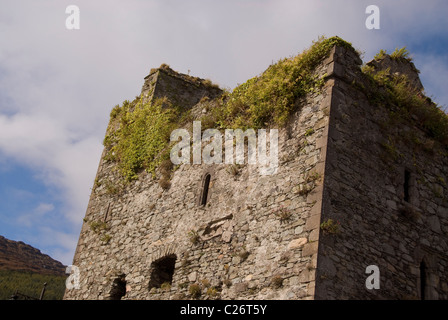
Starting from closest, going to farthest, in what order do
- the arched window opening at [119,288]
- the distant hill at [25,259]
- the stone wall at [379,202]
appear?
the stone wall at [379,202]
the arched window opening at [119,288]
the distant hill at [25,259]

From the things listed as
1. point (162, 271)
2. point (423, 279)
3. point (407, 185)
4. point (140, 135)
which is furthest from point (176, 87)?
point (423, 279)

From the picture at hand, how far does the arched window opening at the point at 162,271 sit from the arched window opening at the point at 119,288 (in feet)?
3.57

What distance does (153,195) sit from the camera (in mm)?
14375

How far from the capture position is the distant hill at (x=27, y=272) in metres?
30.9

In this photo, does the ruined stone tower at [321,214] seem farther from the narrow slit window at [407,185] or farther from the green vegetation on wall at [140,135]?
the green vegetation on wall at [140,135]

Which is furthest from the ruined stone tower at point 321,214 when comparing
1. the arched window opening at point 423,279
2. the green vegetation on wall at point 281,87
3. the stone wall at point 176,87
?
the stone wall at point 176,87

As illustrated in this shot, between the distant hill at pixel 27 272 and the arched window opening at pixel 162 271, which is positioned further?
the distant hill at pixel 27 272

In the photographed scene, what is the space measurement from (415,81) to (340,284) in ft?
20.3

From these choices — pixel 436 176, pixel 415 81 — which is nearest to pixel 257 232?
pixel 436 176

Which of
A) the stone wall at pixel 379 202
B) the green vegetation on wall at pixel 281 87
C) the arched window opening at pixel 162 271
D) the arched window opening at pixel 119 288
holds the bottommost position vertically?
the arched window opening at pixel 119 288

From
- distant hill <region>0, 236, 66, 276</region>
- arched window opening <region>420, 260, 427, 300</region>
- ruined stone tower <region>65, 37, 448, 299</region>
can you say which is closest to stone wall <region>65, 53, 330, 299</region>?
ruined stone tower <region>65, 37, 448, 299</region>

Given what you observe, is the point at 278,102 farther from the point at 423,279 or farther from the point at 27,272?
the point at 27,272

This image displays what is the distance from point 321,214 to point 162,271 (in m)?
4.70
